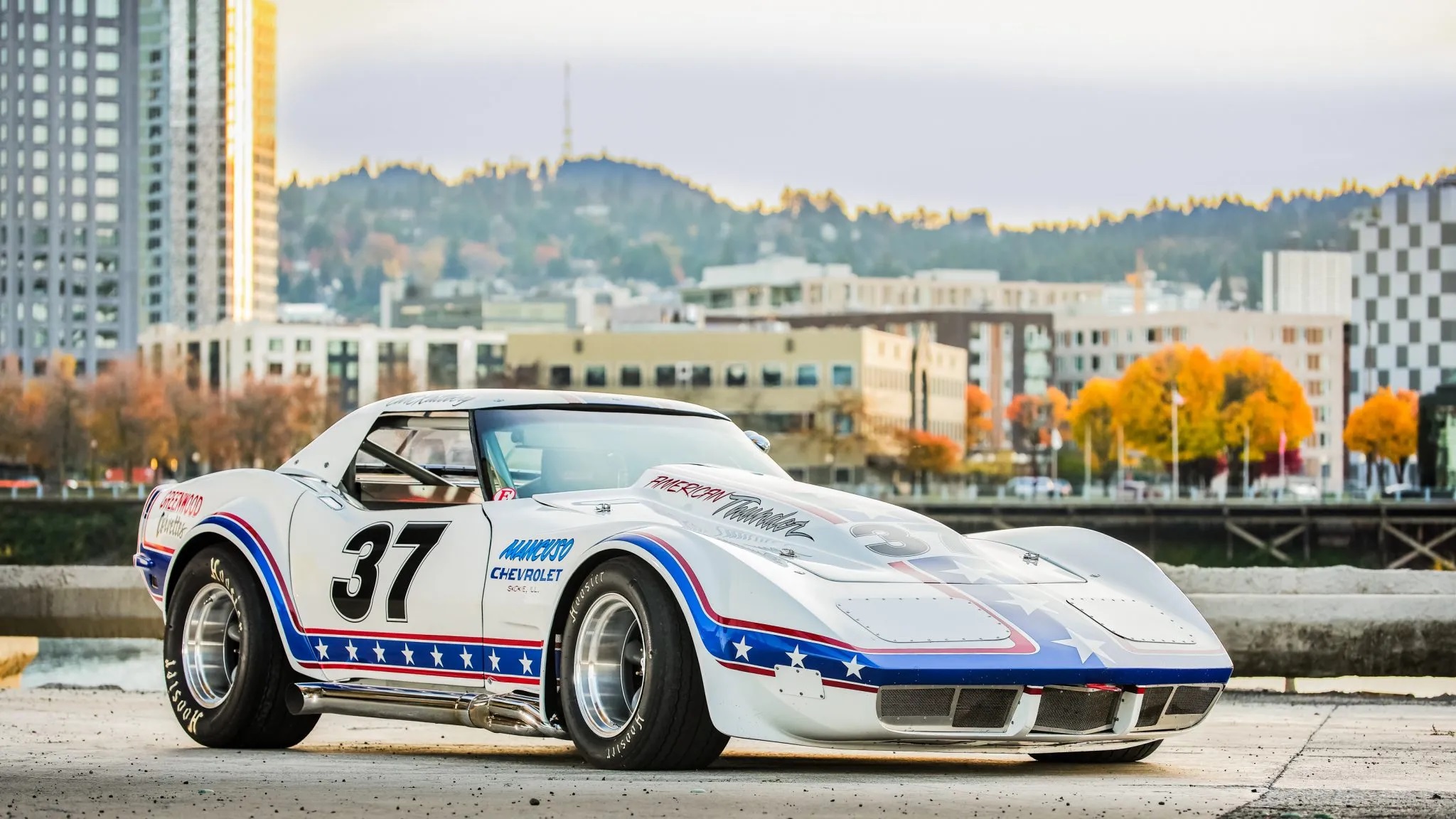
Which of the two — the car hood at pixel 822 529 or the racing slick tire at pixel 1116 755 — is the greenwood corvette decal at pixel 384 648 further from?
the racing slick tire at pixel 1116 755

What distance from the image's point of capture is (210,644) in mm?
10148

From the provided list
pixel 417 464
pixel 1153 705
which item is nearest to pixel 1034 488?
pixel 417 464

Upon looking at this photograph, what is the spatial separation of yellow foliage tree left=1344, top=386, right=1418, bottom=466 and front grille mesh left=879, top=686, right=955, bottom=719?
16964 cm

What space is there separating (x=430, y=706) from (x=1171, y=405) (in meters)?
141

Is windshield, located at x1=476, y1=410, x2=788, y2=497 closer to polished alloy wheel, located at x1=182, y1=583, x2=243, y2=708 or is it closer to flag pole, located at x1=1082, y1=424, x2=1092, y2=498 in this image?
polished alloy wheel, located at x1=182, y1=583, x2=243, y2=708

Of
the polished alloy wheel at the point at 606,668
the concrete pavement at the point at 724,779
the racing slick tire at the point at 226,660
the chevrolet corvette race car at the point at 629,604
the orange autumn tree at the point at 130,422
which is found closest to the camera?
the concrete pavement at the point at 724,779

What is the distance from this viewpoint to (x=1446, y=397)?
115 m

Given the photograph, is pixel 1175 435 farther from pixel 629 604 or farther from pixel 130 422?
pixel 629 604

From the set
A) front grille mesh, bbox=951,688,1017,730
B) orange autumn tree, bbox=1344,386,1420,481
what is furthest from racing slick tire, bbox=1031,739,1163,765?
orange autumn tree, bbox=1344,386,1420,481

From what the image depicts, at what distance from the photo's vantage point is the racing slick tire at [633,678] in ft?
25.6

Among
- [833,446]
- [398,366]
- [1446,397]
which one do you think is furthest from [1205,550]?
[398,366]

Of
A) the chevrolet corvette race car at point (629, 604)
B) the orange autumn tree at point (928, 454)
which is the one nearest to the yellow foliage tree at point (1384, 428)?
the orange autumn tree at point (928, 454)

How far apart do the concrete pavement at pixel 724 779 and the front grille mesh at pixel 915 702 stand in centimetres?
25

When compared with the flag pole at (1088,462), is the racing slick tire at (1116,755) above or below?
above
